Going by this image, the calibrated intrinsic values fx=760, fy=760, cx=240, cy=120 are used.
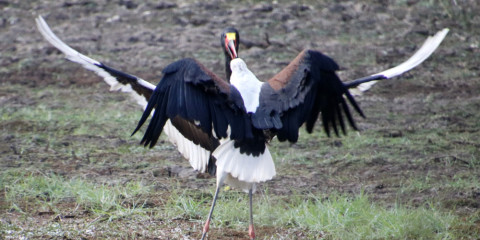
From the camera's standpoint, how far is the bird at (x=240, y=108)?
4691 millimetres

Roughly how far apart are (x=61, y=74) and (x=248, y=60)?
246 cm

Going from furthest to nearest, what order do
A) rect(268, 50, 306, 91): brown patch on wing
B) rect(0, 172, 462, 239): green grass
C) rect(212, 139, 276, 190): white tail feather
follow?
rect(0, 172, 462, 239): green grass < rect(268, 50, 306, 91): brown patch on wing < rect(212, 139, 276, 190): white tail feather

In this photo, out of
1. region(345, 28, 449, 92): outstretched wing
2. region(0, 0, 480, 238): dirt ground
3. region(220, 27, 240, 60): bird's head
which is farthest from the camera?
region(0, 0, 480, 238): dirt ground

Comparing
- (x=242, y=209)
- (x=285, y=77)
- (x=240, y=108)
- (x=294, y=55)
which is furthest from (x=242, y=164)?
(x=294, y=55)

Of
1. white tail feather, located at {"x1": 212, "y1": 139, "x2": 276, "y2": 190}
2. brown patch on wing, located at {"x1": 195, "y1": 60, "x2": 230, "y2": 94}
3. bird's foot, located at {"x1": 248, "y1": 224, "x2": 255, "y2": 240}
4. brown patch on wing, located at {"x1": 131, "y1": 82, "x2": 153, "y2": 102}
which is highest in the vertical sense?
brown patch on wing, located at {"x1": 195, "y1": 60, "x2": 230, "y2": 94}

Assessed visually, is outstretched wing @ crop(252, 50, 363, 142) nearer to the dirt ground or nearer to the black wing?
the black wing

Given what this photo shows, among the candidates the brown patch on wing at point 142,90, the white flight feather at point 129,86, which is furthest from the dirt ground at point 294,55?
the brown patch on wing at point 142,90

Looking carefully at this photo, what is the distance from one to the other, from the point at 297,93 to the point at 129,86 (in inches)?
57.2

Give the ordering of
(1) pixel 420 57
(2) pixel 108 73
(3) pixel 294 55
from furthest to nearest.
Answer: (3) pixel 294 55 < (2) pixel 108 73 < (1) pixel 420 57

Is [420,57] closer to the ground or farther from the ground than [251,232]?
farther from the ground

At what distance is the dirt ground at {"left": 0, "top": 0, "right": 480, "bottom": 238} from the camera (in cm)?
656

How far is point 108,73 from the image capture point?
569 centimetres

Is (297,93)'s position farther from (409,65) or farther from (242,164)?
(409,65)

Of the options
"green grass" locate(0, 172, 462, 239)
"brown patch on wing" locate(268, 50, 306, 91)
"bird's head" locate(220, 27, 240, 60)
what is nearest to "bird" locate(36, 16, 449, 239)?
"brown patch on wing" locate(268, 50, 306, 91)
